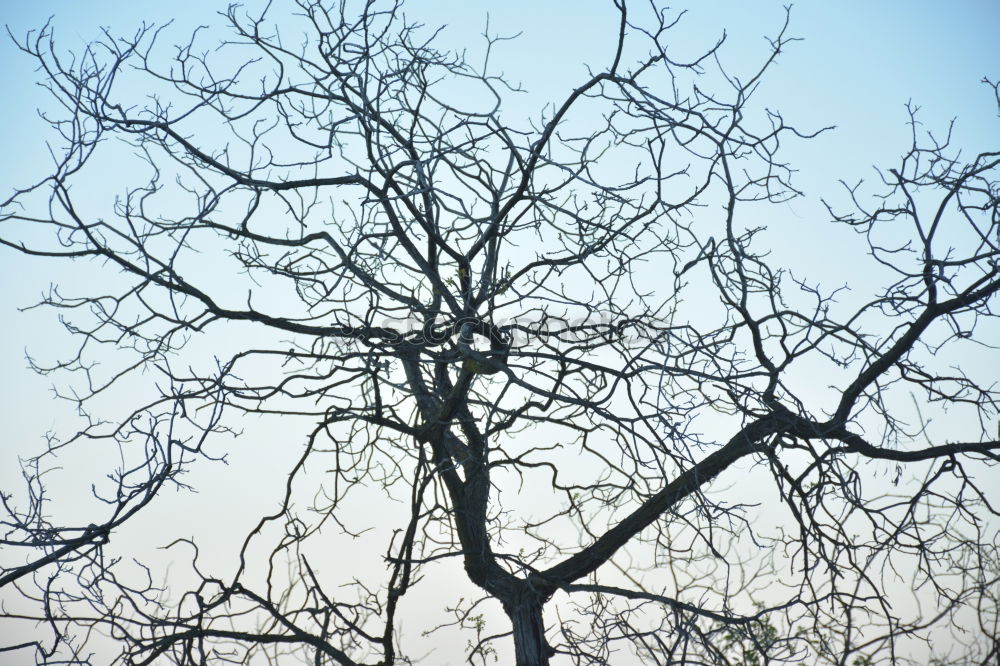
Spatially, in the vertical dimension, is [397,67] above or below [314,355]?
above

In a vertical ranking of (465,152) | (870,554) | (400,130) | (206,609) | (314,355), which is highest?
(400,130)

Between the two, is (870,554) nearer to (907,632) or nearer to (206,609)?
(907,632)

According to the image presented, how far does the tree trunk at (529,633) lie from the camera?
443 cm

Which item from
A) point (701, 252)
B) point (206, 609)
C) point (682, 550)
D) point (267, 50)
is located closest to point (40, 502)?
point (206, 609)

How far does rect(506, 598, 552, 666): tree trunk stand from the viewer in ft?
14.5

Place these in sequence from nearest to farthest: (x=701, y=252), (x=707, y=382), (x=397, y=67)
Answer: (x=707, y=382), (x=701, y=252), (x=397, y=67)

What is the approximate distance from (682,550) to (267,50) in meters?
2.82

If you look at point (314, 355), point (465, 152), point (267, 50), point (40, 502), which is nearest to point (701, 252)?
point (465, 152)

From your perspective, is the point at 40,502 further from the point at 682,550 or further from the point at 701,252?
the point at 701,252

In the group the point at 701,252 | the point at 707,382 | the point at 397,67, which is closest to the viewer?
the point at 707,382

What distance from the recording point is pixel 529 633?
4461 mm

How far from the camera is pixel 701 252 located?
162 inches

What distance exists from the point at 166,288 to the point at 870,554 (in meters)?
3.19

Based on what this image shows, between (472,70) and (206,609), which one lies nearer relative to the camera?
(206,609)
